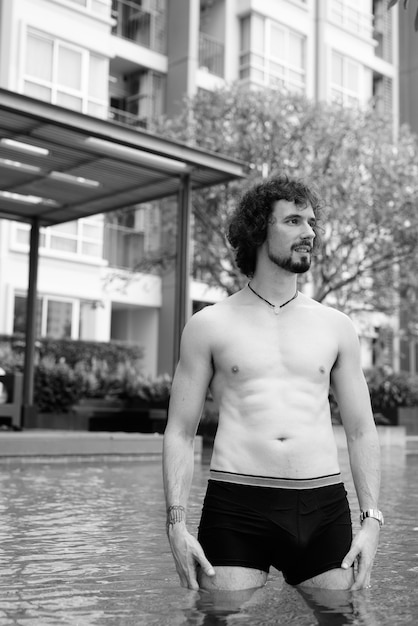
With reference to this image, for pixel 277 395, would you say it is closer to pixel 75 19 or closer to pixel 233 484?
pixel 233 484

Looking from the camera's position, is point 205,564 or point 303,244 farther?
point 303,244

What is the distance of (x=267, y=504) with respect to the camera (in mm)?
3045

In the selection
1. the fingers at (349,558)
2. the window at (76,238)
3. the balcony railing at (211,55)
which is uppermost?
the balcony railing at (211,55)

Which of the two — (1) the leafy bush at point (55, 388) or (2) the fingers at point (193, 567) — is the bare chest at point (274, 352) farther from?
(1) the leafy bush at point (55, 388)

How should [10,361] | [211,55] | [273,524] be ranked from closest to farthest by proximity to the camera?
[273,524] < [10,361] < [211,55]

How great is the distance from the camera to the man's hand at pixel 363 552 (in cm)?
295

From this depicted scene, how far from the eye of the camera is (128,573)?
4.08 metres

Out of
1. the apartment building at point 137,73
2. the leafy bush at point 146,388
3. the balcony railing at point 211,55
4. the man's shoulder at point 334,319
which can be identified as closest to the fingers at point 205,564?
the man's shoulder at point 334,319

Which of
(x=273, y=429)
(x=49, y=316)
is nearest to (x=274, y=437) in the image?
(x=273, y=429)

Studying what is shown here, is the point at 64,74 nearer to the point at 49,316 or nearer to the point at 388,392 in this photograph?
the point at 49,316

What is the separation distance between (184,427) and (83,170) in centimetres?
955

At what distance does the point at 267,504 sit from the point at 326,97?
29982 millimetres

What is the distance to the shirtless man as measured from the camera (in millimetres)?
3023

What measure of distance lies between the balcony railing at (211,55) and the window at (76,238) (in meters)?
7.54
